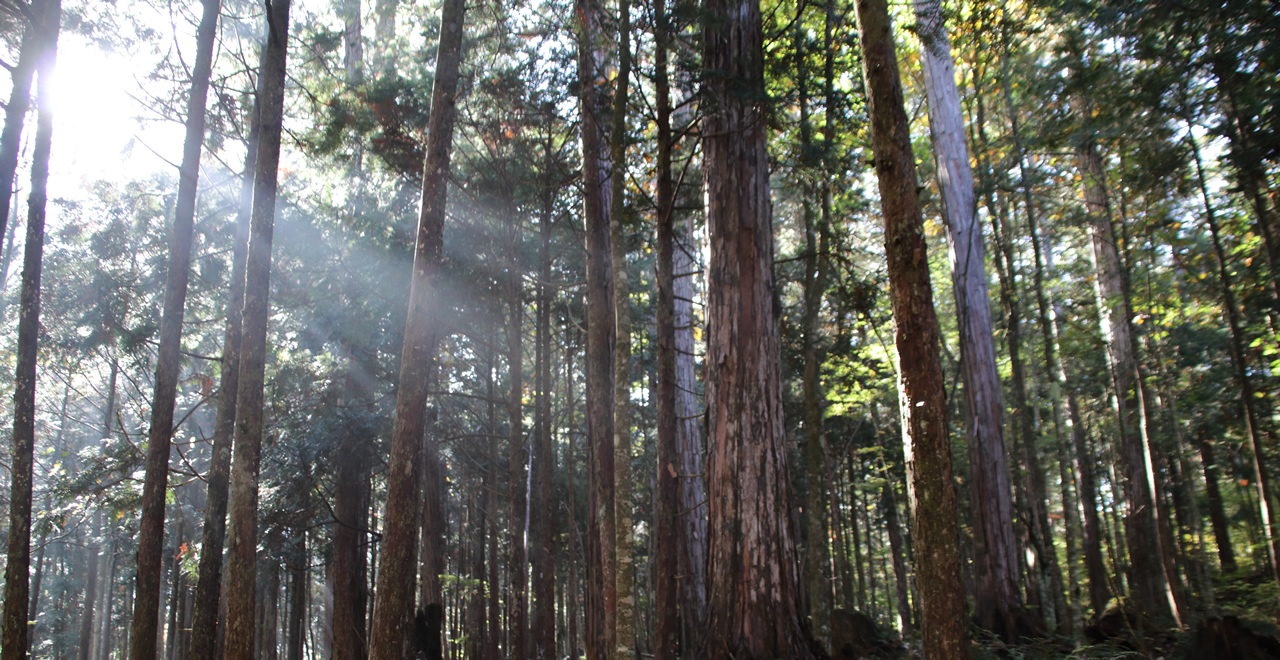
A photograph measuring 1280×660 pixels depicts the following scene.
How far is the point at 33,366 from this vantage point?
877 centimetres

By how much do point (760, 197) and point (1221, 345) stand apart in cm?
949

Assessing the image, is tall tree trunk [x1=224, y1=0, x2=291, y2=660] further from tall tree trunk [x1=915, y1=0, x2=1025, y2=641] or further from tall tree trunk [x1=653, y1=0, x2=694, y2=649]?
tall tree trunk [x1=915, y1=0, x2=1025, y2=641]

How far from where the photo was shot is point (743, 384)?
689 centimetres

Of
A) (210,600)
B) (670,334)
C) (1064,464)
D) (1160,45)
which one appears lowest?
(210,600)

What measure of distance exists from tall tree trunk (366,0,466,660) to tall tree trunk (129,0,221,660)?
13.7 feet

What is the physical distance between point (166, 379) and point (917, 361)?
9929 mm

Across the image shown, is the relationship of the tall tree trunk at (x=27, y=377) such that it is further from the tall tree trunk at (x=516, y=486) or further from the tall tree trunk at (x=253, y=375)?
the tall tree trunk at (x=516, y=486)

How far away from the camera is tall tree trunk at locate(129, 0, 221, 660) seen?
8648 millimetres

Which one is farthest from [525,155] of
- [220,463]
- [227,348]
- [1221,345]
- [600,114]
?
[1221,345]

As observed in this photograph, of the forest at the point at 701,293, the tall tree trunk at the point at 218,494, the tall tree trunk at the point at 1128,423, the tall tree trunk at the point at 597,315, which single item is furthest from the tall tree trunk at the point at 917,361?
the tall tree trunk at the point at 1128,423

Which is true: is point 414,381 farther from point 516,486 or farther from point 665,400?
point 516,486

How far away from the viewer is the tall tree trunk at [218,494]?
8070mm

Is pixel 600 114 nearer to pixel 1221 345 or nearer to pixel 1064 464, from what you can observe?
pixel 1064 464

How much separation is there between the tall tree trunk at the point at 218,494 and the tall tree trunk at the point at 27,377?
6.09ft
